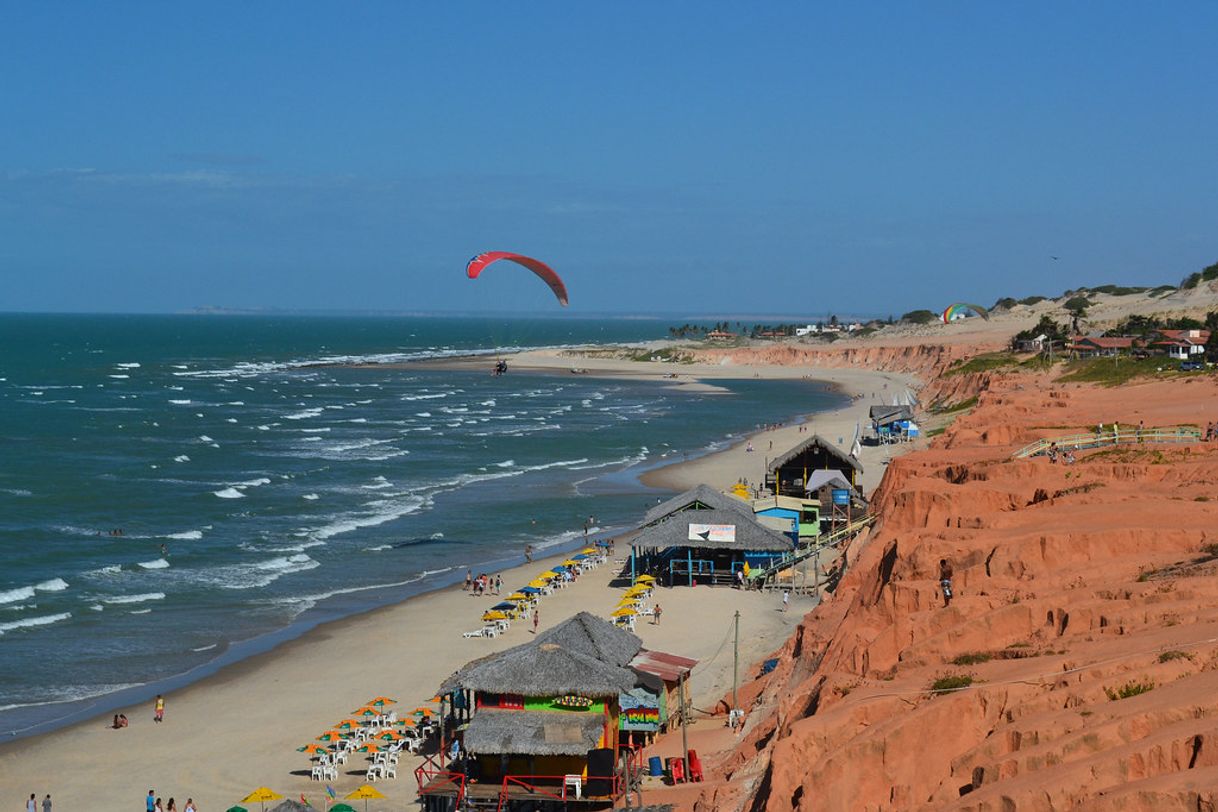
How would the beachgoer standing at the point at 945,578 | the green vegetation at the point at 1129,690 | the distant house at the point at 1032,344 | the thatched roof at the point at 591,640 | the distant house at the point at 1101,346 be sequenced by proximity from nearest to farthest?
the green vegetation at the point at 1129,690 → the beachgoer standing at the point at 945,578 → the thatched roof at the point at 591,640 → the distant house at the point at 1101,346 → the distant house at the point at 1032,344

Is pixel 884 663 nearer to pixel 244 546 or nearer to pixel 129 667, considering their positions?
pixel 129 667

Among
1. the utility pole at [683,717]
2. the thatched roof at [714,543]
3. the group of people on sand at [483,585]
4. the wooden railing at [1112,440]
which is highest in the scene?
the wooden railing at [1112,440]

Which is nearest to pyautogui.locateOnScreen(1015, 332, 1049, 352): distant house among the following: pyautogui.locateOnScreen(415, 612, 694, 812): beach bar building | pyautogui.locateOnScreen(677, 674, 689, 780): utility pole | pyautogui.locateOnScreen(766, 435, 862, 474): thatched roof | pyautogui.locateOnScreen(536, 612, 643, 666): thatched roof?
pyautogui.locateOnScreen(766, 435, 862, 474): thatched roof

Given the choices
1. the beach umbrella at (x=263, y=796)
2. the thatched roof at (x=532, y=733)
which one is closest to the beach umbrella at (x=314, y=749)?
the beach umbrella at (x=263, y=796)

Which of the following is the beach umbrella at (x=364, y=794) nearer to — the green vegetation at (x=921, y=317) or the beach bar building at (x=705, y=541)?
the beach bar building at (x=705, y=541)

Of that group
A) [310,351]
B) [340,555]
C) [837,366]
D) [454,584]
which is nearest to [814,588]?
[454,584]

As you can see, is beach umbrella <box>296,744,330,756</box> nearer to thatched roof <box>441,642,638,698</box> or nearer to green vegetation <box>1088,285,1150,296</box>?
thatched roof <box>441,642,638,698</box>
